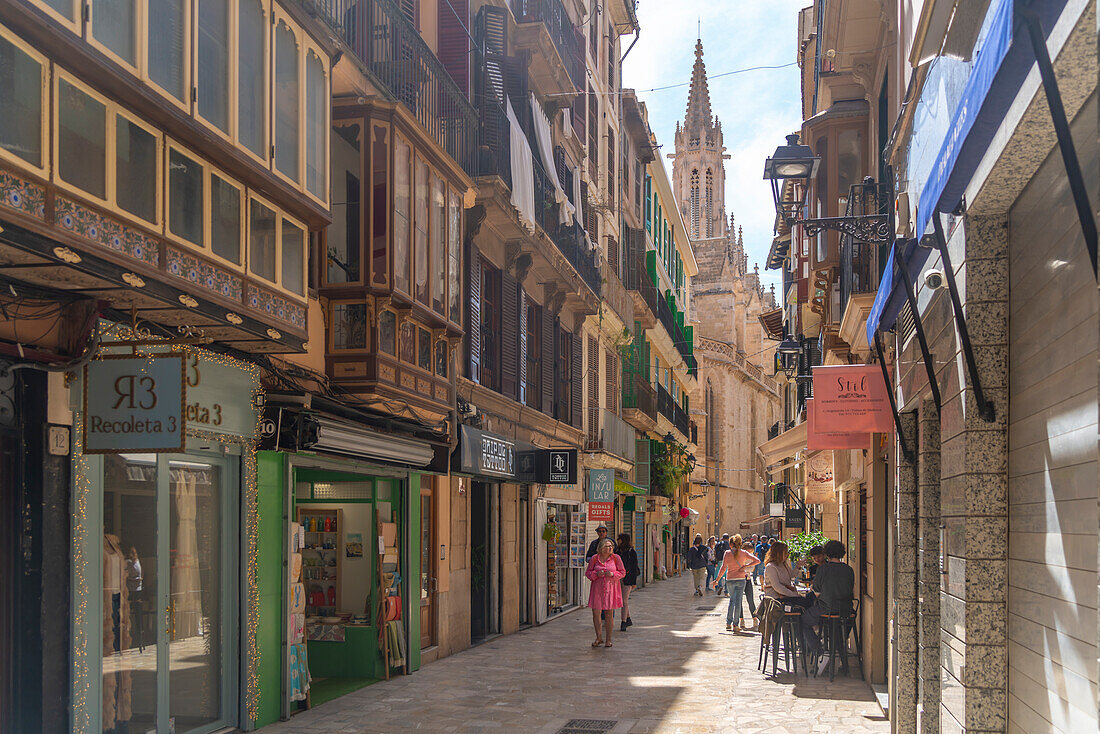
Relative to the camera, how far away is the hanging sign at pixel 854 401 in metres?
10.9

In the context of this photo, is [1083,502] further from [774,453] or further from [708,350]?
[708,350]

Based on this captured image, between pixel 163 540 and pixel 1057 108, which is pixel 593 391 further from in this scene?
pixel 1057 108

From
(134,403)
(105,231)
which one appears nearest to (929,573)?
(134,403)

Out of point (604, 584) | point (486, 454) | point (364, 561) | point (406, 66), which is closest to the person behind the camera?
point (406, 66)

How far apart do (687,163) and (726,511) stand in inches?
1315

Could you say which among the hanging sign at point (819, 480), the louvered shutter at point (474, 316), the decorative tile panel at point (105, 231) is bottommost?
the hanging sign at point (819, 480)

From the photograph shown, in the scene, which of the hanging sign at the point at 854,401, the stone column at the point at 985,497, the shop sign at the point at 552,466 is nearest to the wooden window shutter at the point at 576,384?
the shop sign at the point at 552,466

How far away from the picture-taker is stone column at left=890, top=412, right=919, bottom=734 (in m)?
8.64

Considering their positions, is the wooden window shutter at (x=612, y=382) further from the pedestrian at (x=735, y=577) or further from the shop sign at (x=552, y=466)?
the pedestrian at (x=735, y=577)

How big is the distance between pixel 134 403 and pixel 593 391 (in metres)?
19.6

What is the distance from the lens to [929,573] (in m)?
7.44

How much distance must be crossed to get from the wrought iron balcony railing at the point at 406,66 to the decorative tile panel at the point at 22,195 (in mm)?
4277

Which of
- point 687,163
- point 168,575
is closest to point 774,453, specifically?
point 168,575

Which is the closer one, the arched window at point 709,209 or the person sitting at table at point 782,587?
the person sitting at table at point 782,587
